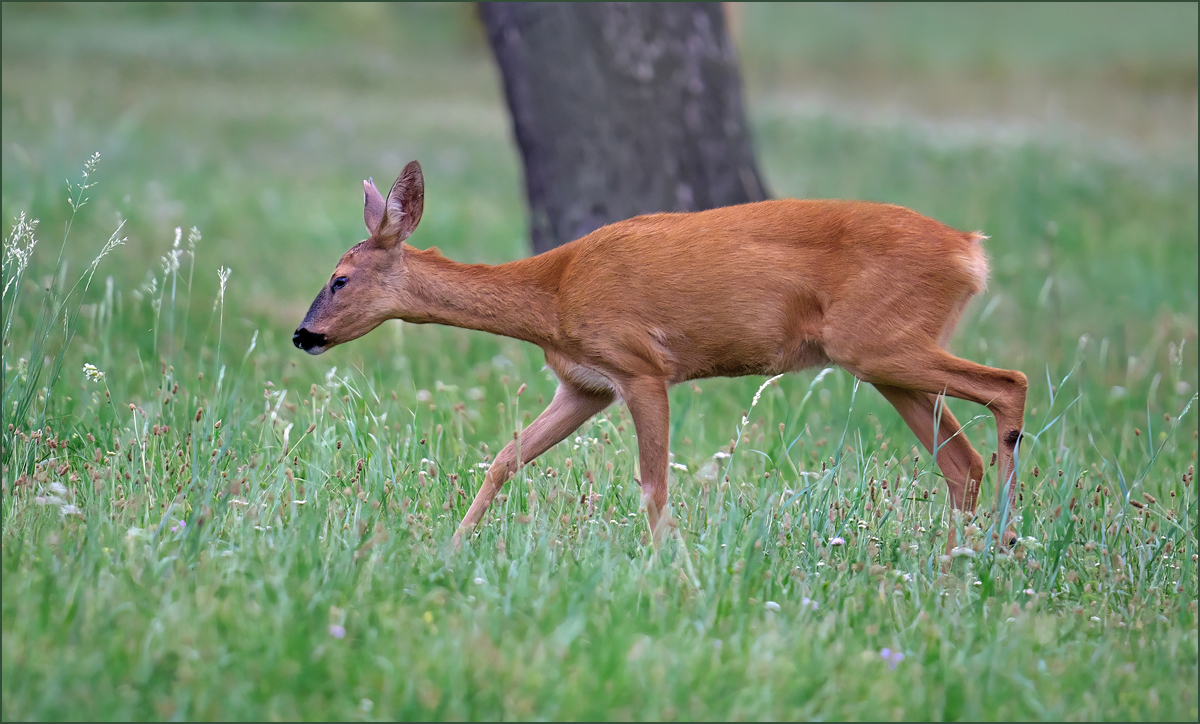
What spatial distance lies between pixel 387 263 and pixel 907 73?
20635 millimetres

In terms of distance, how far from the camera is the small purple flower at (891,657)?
9.99 ft

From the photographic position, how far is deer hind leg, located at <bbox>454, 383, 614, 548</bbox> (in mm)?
4391

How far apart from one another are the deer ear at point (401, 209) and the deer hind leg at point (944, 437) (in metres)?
1.92

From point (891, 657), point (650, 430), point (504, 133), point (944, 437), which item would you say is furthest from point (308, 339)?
point (504, 133)

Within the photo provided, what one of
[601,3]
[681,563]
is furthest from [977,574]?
[601,3]

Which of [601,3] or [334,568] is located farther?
[601,3]

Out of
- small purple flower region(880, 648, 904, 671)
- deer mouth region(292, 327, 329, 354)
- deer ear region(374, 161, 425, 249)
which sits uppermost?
deer ear region(374, 161, 425, 249)

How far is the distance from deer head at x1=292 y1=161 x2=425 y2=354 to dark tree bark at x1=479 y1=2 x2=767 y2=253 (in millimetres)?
2508

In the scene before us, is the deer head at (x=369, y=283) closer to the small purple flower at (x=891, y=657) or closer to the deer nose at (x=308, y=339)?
the deer nose at (x=308, y=339)

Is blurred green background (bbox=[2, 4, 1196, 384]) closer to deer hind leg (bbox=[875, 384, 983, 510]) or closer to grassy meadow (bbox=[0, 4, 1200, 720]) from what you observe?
grassy meadow (bbox=[0, 4, 1200, 720])

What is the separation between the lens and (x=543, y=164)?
6934 mm

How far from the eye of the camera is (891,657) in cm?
310

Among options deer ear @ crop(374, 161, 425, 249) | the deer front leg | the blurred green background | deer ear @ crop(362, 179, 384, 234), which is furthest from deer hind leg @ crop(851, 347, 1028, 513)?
the blurred green background

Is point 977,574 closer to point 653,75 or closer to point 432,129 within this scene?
point 653,75
